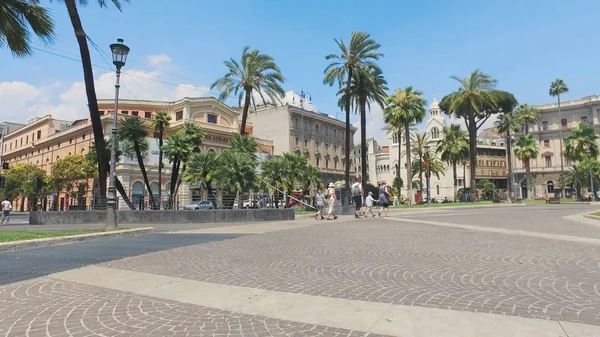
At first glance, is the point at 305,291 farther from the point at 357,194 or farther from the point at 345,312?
the point at 357,194

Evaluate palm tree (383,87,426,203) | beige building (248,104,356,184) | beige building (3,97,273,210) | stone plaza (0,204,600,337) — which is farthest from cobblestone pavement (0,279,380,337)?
beige building (248,104,356,184)

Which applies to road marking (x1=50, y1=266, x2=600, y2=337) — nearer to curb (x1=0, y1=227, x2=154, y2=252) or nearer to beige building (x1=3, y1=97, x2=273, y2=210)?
curb (x1=0, y1=227, x2=154, y2=252)

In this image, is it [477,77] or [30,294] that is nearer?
[30,294]

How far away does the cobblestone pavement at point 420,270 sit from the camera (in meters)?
4.70

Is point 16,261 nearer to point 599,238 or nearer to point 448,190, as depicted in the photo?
point 599,238

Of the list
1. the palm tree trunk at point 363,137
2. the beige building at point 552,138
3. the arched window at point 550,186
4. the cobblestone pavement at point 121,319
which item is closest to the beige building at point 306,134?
the palm tree trunk at point 363,137

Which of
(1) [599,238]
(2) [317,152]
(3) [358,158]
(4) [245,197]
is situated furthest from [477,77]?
(3) [358,158]

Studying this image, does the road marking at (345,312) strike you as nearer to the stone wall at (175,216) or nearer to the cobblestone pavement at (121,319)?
the cobblestone pavement at (121,319)

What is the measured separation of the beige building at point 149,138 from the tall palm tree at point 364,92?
2186cm

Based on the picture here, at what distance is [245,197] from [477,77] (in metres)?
39.3

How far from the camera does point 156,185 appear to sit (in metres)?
54.6

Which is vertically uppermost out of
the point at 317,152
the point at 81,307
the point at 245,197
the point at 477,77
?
the point at 477,77

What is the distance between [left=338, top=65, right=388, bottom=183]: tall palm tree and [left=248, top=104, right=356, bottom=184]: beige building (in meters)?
32.8

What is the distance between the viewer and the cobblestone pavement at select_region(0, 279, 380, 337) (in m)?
3.75
